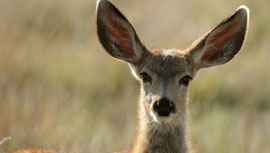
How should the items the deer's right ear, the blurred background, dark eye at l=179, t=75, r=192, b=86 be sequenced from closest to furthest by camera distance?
dark eye at l=179, t=75, r=192, b=86 → the deer's right ear → the blurred background

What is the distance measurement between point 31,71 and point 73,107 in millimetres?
1455

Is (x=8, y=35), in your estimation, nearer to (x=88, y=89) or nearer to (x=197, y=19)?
(x=88, y=89)

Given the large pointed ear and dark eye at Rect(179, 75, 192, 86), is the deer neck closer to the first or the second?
dark eye at Rect(179, 75, 192, 86)

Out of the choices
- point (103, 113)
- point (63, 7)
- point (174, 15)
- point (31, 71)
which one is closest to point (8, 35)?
point (31, 71)

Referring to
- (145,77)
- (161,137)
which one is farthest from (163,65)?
(161,137)

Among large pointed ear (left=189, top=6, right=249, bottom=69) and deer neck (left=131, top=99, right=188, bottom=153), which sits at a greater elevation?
large pointed ear (left=189, top=6, right=249, bottom=69)

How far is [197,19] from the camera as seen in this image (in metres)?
17.0

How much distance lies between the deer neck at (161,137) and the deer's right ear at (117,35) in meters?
A: 0.64

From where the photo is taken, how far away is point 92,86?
41.2 ft

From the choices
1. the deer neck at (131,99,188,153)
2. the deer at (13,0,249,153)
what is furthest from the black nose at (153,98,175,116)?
the deer neck at (131,99,188,153)

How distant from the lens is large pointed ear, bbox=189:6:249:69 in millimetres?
8742

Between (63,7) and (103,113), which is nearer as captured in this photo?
(103,113)

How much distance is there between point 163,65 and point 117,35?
0.65 metres

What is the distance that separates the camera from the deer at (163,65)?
833cm
